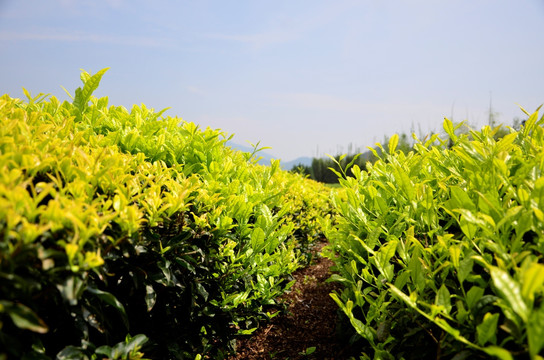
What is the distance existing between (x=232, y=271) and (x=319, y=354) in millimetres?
1044

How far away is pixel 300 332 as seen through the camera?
10.3 ft

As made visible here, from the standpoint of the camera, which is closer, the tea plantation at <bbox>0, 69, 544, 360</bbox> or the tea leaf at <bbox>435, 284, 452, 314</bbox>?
the tea plantation at <bbox>0, 69, 544, 360</bbox>

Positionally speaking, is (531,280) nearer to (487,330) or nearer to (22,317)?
(487,330)

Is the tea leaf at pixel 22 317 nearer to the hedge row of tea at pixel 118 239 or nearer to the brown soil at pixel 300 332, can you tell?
the hedge row of tea at pixel 118 239

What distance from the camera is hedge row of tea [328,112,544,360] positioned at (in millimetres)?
1212

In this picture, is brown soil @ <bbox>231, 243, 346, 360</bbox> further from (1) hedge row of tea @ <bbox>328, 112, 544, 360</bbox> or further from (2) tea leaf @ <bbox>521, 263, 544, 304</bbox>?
(2) tea leaf @ <bbox>521, 263, 544, 304</bbox>

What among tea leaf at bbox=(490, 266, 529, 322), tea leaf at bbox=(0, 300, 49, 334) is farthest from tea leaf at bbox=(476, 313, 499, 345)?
tea leaf at bbox=(0, 300, 49, 334)

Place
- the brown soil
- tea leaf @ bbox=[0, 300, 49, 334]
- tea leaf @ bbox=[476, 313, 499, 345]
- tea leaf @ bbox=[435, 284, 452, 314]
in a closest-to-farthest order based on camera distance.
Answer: tea leaf @ bbox=[0, 300, 49, 334]
tea leaf @ bbox=[476, 313, 499, 345]
tea leaf @ bbox=[435, 284, 452, 314]
the brown soil

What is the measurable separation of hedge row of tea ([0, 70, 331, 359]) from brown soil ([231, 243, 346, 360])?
0.20 metres

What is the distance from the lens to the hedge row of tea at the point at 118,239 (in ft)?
3.68

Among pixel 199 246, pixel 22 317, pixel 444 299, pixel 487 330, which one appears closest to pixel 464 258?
pixel 444 299

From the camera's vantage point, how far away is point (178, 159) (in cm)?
254

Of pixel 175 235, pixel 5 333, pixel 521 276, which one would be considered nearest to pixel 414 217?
pixel 521 276

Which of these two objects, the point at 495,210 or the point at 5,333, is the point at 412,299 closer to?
the point at 495,210
